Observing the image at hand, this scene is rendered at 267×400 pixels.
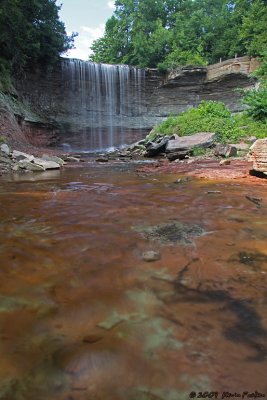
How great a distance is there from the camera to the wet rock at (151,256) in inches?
76.9

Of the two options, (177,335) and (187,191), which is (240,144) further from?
(177,335)

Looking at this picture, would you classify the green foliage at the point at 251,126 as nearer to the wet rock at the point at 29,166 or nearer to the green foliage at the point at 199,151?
the green foliage at the point at 199,151

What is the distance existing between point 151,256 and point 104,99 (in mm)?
24366

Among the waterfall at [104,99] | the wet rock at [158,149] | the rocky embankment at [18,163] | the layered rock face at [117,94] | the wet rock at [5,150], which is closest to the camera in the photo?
the rocky embankment at [18,163]

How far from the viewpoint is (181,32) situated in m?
29.9

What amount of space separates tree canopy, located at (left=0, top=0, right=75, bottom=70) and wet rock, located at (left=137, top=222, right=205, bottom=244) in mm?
14010

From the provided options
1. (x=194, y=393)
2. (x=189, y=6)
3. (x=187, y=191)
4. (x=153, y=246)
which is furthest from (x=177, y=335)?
(x=189, y=6)

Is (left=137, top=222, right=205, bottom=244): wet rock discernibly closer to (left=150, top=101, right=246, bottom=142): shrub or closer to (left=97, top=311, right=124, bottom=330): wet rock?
(left=97, top=311, right=124, bottom=330): wet rock

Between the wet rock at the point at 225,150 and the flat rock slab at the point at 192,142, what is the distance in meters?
0.69

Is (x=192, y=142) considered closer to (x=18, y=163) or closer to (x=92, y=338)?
(x=18, y=163)

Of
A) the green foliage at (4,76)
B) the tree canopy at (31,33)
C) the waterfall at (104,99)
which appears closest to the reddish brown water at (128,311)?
the tree canopy at (31,33)

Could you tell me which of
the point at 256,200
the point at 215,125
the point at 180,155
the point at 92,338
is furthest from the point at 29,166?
the point at 215,125

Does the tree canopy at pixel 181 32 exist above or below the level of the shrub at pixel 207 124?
Answer: above

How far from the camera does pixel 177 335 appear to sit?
1.24 metres
